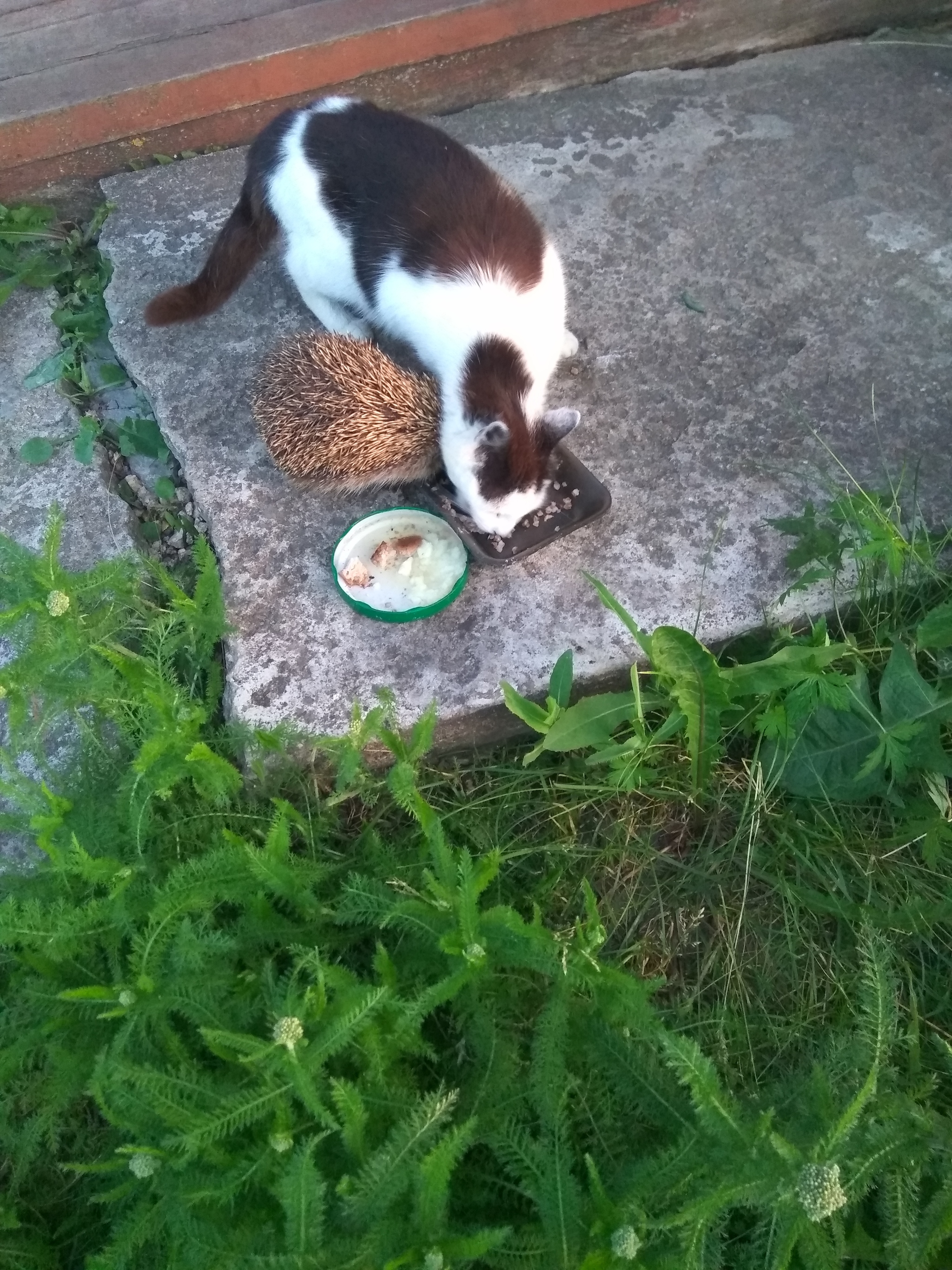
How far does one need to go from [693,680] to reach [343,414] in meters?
0.92

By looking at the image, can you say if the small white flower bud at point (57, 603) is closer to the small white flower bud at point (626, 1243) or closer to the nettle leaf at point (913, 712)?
the small white flower bud at point (626, 1243)

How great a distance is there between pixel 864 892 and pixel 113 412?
2225 millimetres

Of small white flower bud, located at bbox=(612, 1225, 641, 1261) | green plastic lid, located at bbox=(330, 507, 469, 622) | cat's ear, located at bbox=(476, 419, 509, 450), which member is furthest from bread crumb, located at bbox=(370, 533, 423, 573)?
small white flower bud, located at bbox=(612, 1225, 641, 1261)

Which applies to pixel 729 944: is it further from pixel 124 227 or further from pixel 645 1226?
pixel 124 227

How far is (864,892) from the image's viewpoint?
1767mm

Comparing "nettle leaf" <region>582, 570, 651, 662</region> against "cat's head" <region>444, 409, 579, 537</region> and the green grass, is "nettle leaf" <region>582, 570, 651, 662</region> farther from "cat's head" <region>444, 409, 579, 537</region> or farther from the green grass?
"cat's head" <region>444, 409, 579, 537</region>

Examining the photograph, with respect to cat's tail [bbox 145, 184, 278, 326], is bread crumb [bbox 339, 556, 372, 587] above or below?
below

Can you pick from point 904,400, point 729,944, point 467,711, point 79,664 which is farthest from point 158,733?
point 904,400

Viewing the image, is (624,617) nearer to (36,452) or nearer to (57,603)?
(57,603)

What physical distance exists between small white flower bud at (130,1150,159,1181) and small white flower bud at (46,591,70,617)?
828mm

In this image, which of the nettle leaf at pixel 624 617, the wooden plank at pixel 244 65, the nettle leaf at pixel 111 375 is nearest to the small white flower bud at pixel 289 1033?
the nettle leaf at pixel 624 617

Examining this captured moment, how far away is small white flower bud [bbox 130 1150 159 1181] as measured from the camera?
4.10 ft

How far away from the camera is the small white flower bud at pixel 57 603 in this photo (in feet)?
4.81

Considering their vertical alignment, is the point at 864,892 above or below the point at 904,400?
→ below
